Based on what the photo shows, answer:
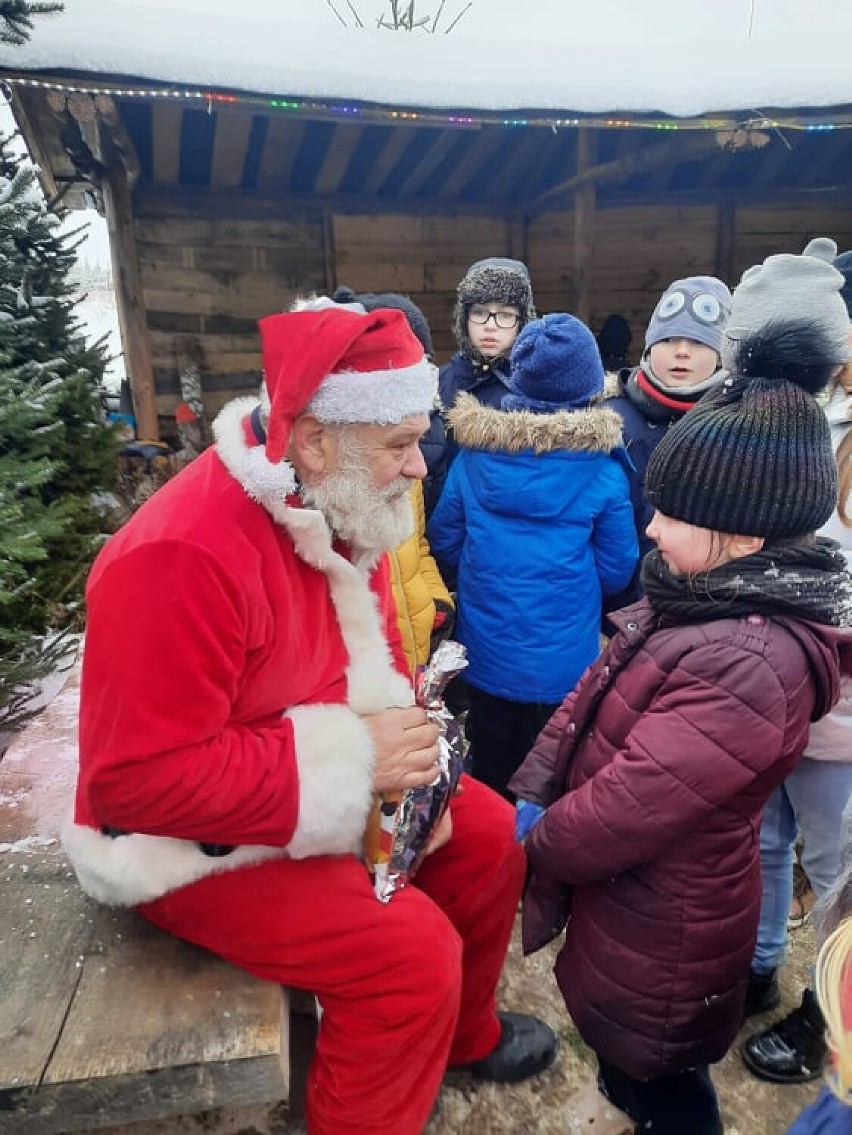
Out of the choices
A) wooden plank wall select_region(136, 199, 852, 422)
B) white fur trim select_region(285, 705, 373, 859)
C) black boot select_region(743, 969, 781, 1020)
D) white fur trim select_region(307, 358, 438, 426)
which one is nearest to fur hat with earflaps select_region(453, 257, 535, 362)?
white fur trim select_region(307, 358, 438, 426)

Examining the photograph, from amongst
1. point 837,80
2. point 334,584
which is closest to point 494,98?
point 837,80

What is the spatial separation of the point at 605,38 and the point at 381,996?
4036 centimetres

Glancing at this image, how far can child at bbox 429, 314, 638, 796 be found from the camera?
2.52 metres

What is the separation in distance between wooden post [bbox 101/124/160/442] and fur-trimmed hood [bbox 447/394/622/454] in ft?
19.2

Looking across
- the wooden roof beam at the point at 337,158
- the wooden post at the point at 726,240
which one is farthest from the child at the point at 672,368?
the wooden post at the point at 726,240

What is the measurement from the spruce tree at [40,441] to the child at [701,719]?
2036mm

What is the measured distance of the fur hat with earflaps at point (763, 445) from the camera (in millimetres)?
1428

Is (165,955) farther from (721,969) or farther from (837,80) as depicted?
(837,80)

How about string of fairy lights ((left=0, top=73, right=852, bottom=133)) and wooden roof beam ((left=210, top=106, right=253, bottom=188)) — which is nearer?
string of fairy lights ((left=0, top=73, right=852, bottom=133))

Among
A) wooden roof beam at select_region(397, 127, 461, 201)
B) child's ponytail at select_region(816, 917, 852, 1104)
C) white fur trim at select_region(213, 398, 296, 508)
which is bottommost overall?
child's ponytail at select_region(816, 917, 852, 1104)

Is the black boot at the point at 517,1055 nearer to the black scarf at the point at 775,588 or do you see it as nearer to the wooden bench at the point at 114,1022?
the wooden bench at the point at 114,1022

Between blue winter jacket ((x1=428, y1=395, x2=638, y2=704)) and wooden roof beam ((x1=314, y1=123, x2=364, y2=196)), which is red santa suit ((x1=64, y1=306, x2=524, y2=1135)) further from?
wooden roof beam ((x1=314, y1=123, x2=364, y2=196))

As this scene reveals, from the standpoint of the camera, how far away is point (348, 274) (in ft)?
26.4

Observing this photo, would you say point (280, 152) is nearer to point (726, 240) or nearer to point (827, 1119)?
point (726, 240)
